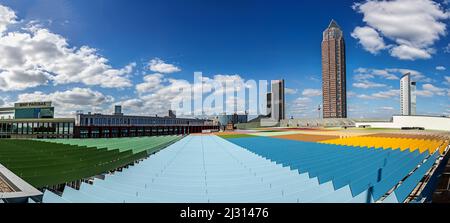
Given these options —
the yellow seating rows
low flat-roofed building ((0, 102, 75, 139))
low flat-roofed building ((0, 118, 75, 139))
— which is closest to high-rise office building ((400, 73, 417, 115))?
the yellow seating rows

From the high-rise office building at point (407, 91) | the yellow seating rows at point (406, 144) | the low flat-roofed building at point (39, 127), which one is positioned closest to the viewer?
the high-rise office building at point (407, 91)

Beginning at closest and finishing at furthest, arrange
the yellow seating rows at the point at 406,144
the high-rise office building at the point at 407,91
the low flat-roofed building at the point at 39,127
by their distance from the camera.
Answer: the high-rise office building at the point at 407,91 → the yellow seating rows at the point at 406,144 → the low flat-roofed building at the point at 39,127

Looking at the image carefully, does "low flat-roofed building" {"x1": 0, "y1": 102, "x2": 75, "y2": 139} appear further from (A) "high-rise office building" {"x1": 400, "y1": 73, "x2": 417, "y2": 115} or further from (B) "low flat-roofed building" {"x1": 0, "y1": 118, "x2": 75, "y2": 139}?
(A) "high-rise office building" {"x1": 400, "y1": 73, "x2": 417, "y2": 115}

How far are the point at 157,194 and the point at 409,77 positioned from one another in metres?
2.68

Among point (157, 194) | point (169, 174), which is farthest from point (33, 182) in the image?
point (157, 194)

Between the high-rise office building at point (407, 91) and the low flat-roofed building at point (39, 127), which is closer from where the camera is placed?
the high-rise office building at point (407, 91)

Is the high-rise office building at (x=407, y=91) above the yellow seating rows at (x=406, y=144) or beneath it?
above

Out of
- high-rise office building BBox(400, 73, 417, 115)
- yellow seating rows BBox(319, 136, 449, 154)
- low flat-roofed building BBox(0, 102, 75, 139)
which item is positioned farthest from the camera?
low flat-roofed building BBox(0, 102, 75, 139)

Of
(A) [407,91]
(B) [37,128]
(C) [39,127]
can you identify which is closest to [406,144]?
(A) [407,91]

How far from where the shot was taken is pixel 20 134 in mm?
16734

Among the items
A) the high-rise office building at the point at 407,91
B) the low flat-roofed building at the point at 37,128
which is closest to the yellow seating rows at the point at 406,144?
the high-rise office building at the point at 407,91

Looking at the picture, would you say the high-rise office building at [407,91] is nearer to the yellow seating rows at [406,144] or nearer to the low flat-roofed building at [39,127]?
the yellow seating rows at [406,144]
